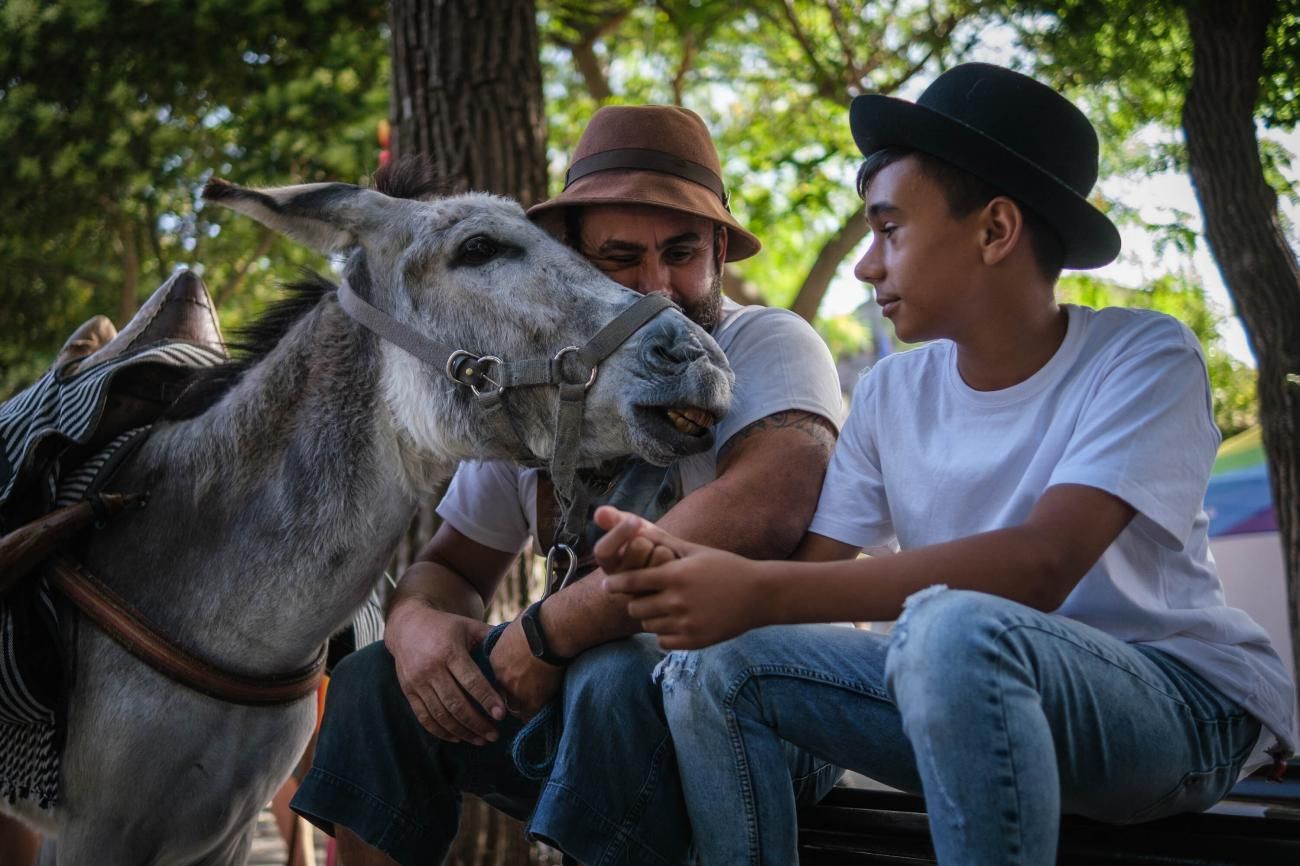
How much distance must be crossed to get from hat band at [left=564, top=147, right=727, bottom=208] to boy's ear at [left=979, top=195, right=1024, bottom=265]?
35.7 inches

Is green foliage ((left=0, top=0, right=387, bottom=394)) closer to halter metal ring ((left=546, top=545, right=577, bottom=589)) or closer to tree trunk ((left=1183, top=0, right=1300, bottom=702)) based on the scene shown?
tree trunk ((left=1183, top=0, right=1300, bottom=702))

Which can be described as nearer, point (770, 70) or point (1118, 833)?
point (1118, 833)

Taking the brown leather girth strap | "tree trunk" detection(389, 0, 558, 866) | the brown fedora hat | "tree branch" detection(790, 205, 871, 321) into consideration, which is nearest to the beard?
the brown fedora hat

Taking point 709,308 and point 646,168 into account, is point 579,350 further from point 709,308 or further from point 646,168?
point 646,168

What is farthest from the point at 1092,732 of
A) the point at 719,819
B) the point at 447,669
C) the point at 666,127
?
the point at 666,127

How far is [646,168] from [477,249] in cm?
48

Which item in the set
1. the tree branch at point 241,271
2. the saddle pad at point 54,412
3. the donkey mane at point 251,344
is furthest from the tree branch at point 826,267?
the saddle pad at point 54,412

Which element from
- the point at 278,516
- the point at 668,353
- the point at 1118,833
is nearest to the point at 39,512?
the point at 278,516

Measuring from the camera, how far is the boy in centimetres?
166

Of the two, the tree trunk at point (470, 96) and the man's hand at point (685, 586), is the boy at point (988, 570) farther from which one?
the tree trunk at point (470, 96)

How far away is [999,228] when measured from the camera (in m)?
2.21

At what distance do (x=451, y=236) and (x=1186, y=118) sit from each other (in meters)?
3.79

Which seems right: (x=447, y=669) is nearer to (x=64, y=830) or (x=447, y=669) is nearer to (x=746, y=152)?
(x=64, y=830)

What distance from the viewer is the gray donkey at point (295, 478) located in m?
2.56
